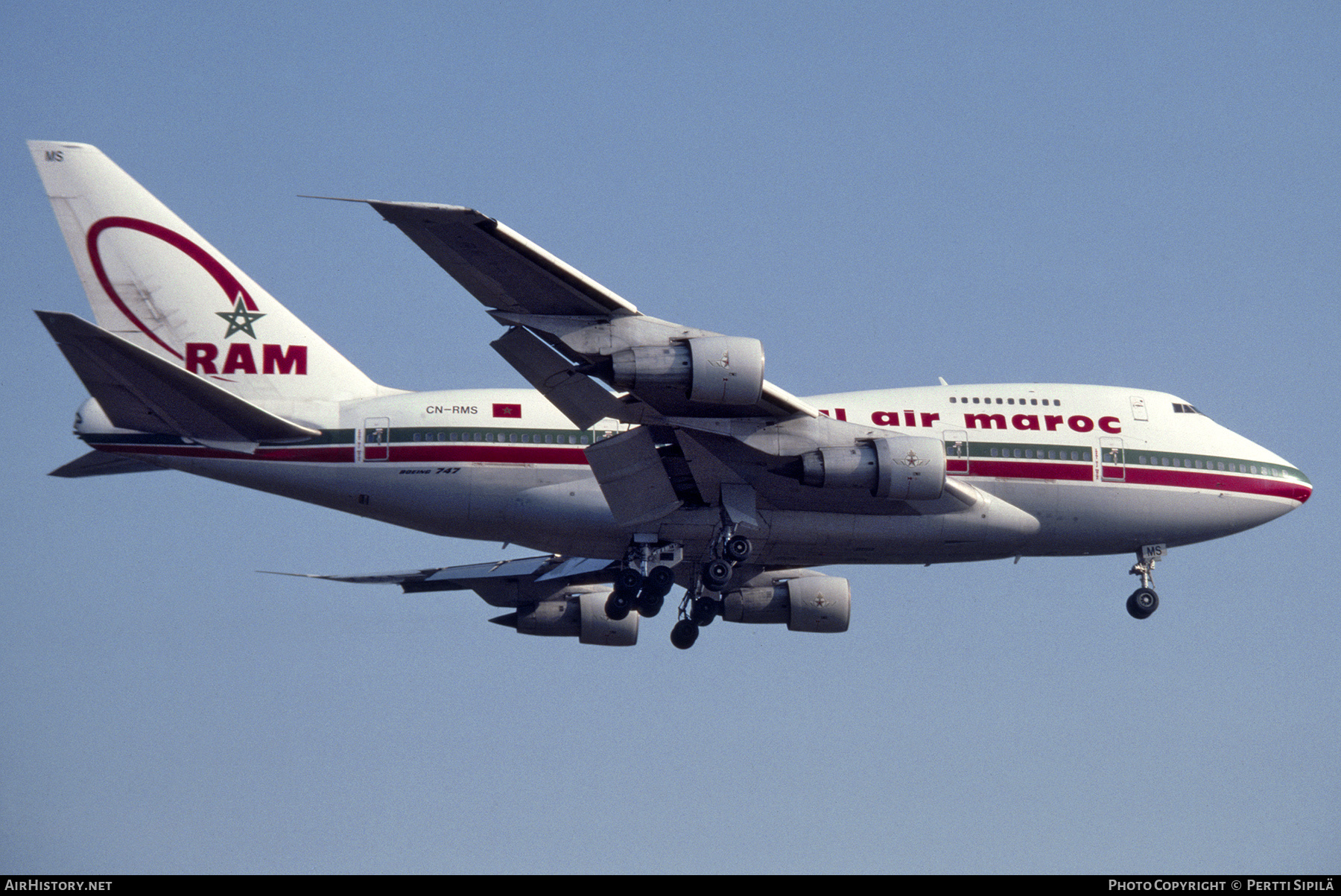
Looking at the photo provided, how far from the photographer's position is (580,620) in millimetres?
39562

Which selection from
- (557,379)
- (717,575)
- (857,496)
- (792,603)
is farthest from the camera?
(792,603)

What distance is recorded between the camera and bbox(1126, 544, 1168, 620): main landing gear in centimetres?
3525

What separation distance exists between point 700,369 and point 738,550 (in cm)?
557

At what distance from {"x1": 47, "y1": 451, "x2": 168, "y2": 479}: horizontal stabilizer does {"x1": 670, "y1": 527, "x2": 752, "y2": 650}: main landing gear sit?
11392 mm

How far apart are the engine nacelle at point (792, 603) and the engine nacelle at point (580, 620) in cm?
293

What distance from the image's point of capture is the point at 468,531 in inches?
1281

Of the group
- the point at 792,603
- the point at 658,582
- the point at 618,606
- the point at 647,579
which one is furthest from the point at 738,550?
the point at 792,603

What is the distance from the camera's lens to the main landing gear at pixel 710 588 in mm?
31188

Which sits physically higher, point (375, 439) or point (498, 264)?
point (498, 264)

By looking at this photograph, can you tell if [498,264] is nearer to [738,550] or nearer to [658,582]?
[738,550]
